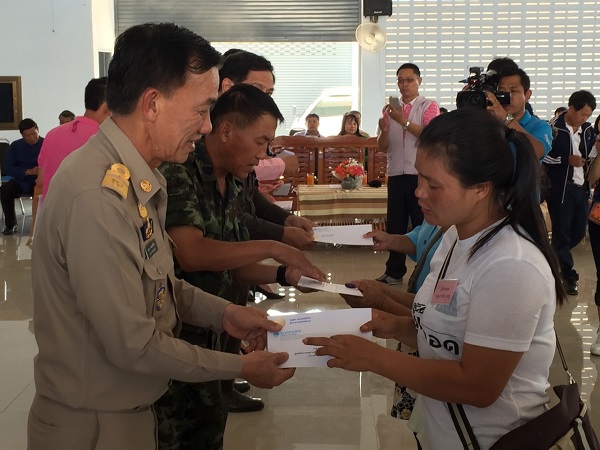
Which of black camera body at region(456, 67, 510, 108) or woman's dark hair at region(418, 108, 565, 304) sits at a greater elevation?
black camera body at region(456, 67, 510, 108)

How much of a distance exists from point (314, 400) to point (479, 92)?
1646 millimetres

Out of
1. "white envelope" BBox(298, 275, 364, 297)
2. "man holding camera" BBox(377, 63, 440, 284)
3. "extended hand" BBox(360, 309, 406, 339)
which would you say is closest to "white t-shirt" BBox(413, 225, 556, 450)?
"extended hand" BBox(360, 309, 406, 339)

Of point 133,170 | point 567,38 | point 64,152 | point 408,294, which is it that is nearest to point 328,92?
point 567,38

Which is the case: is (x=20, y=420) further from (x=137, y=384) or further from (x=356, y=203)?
(x=356, y=203)

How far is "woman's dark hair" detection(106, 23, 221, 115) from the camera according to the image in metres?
1.32

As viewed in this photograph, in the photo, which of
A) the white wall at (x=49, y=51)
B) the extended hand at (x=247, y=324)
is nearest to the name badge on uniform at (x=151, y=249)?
the extended hand at (x=247, y=324)

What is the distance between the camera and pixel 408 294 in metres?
2.11

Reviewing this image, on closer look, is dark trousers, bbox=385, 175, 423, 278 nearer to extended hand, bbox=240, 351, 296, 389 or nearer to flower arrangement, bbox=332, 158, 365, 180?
flower arrangement, bbox=332, 158, 365, 180

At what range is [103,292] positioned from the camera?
1.22 m

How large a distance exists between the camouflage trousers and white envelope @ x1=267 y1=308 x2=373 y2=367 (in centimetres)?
43

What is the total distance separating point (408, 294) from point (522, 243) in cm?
70

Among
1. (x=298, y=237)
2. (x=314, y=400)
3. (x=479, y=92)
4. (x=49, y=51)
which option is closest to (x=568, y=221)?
(x=479, y=92)

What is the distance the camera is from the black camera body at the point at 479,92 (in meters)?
3.16

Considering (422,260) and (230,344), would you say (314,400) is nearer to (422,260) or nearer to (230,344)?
(230,344)
